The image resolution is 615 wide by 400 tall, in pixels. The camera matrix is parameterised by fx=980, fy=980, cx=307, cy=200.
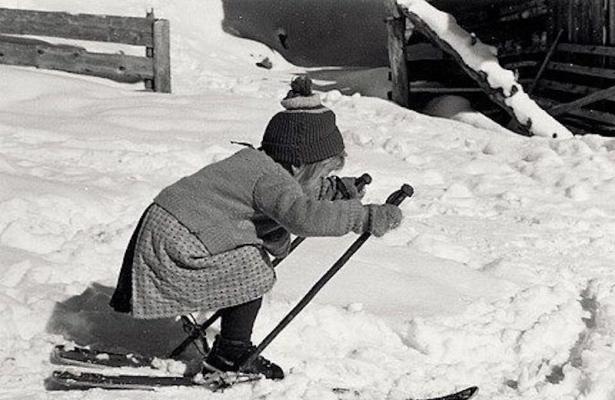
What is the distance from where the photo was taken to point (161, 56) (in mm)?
12250

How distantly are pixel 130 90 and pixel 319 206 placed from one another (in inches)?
338

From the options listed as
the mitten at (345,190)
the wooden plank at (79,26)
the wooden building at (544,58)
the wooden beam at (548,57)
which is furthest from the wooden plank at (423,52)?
the mitten at (345,190)

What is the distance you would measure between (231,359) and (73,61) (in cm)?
900

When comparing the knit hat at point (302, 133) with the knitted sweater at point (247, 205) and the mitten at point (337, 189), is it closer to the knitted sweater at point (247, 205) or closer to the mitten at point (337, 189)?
the knitted sweater at point (247, 205)

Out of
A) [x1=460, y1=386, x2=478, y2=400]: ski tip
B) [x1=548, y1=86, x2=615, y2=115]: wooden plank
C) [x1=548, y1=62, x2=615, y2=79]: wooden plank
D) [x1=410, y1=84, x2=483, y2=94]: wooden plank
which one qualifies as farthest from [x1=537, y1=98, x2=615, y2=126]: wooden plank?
[x1=460, y1=386, x2=478, y2=400]: ski tip

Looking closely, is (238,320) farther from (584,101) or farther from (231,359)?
(584,101)

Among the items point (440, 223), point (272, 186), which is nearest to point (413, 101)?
point (440, 223)

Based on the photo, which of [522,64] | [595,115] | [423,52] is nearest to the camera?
[595,115]

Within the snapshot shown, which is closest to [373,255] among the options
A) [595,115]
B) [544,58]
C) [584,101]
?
[584,101]

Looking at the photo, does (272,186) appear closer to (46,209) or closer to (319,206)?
(319,206)

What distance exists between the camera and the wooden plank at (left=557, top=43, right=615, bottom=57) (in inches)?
449

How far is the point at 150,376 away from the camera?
420 centimetres

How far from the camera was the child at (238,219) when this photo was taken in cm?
402

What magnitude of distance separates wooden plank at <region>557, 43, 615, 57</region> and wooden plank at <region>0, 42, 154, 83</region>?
5248 mm
